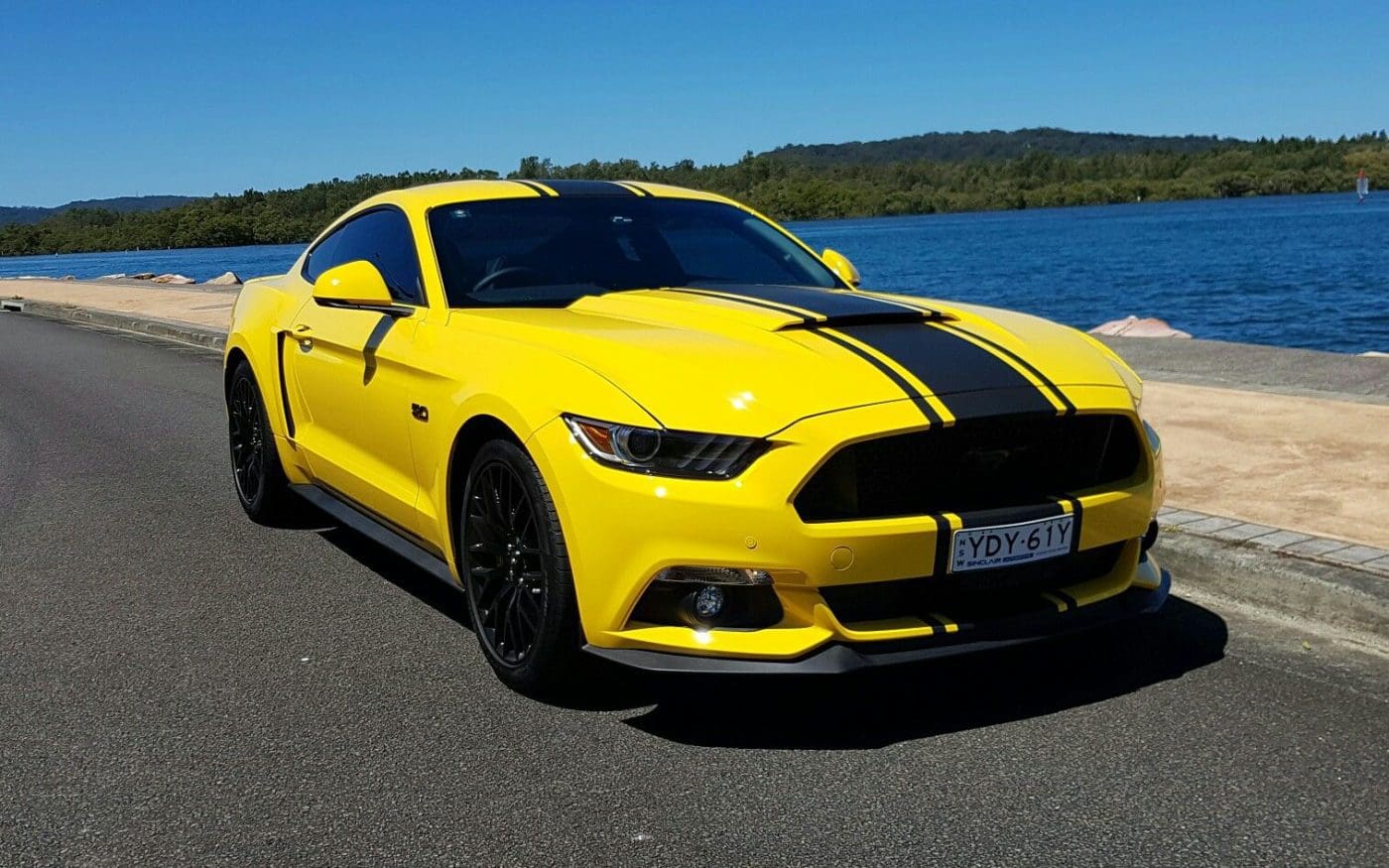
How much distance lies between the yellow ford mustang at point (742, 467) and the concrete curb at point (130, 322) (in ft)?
27.3

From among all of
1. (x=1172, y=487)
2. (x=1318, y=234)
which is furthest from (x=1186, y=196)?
(x=1172, y=487)

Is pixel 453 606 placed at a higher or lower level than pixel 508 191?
lower

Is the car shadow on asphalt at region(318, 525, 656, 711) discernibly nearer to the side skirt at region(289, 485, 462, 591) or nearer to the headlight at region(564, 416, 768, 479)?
the side skirt at region(289, 485, 462, 591)

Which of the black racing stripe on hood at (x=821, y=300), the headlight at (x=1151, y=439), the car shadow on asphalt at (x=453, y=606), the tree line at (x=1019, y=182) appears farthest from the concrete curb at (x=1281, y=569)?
the tree line at (x=1019, y=182)

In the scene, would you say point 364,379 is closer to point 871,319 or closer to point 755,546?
point 871,319

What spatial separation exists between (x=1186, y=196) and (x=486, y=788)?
537 ft

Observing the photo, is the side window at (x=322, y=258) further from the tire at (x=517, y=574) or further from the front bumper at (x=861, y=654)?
the front bumper at (x=861, y=654)

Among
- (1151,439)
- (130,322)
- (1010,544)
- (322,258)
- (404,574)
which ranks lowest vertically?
(130,322)

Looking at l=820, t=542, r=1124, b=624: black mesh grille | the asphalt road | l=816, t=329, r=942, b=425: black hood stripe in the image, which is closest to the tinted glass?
the asphalt road

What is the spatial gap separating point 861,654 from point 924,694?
0.62 m

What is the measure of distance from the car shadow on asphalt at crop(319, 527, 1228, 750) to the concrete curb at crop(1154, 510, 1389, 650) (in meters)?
0.32

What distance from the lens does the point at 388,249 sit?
5098 mm

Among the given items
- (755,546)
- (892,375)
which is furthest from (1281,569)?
(755,546)

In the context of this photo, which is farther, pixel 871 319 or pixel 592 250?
pixel 592 250
